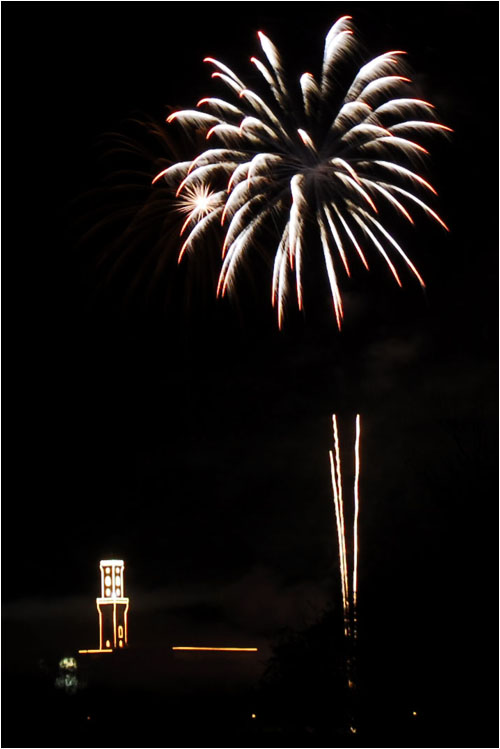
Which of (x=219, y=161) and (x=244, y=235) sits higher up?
(x=219, y=161)

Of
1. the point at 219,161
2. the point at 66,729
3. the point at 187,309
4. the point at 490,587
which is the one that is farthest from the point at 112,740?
the point at 219,161

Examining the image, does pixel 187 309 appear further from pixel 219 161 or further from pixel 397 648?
pixel 397 648

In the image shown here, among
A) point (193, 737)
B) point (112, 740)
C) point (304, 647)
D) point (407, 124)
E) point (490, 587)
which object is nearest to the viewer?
point (407, 124)

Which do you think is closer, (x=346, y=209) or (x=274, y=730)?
(x=346, y=209)

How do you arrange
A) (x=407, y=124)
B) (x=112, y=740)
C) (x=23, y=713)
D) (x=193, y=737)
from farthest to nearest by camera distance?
(x=23, y=713), (x=112, y=740), (x=193, y=737), (x=407, y=124)

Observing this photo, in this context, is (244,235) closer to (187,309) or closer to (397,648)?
(187,309)

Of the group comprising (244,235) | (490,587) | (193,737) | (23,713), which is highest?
(244,235)
